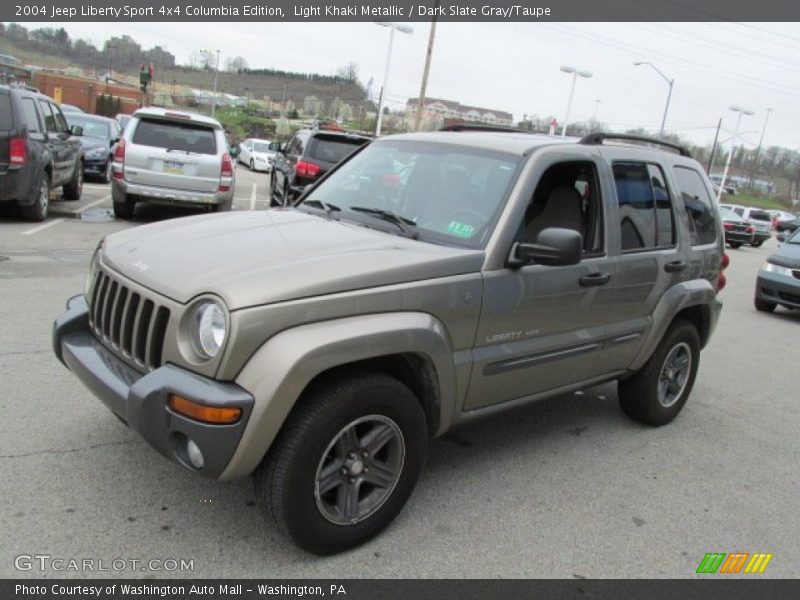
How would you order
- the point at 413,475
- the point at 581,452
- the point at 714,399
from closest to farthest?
the point at 413,475, the point at 581,452, the point at 714,399

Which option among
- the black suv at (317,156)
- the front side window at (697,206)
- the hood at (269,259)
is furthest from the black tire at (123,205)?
the front side window at (697,206)

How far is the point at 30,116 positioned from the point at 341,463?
927 cm

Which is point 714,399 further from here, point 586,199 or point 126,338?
point 126,338

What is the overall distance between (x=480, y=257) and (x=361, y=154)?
1.56m

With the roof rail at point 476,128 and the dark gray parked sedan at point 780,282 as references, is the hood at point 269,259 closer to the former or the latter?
the roof rail at point 476,128

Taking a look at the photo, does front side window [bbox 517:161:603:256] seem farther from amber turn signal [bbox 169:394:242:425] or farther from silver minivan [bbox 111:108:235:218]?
silver minivan [bbox 111:108:235:218]

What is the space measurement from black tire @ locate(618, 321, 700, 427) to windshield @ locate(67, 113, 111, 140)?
1583 cm

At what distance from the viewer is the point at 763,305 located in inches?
447

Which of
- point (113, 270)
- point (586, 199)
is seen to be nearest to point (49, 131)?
point (113, 270)

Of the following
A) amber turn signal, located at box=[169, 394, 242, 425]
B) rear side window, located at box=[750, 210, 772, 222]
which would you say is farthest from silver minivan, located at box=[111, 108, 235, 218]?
rear side window, located at box=[750, 210, 772, 222]

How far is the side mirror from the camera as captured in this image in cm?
326

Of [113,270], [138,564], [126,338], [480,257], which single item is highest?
[480,257]

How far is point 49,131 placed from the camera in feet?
35.3

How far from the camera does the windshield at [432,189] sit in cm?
354
